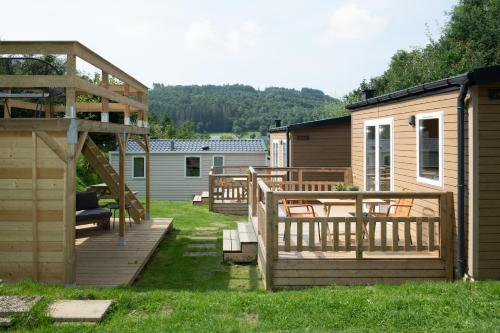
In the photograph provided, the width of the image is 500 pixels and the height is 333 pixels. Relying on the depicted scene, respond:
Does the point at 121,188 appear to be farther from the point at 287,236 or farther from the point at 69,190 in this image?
the point at 287,236

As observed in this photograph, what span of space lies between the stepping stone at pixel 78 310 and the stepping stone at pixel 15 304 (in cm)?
20

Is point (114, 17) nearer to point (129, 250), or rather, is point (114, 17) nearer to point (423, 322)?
point (129, 250)

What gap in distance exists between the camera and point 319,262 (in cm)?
630

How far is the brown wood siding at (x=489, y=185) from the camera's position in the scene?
19.6ft

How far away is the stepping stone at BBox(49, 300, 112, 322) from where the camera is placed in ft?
15.4

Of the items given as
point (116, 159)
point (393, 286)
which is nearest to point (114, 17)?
point (393, 286)

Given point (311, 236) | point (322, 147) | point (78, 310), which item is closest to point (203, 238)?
point (311, 236)

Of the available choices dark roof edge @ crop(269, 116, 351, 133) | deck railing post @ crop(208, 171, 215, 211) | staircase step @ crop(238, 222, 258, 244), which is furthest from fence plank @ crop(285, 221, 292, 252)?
dark roof edge @ crop(269, 116, 351, 133)

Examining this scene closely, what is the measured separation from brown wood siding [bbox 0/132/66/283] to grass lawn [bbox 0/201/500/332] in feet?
1.63

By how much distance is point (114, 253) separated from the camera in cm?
828

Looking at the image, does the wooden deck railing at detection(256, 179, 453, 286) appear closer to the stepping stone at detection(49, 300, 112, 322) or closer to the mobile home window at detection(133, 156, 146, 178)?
the stepping stone at detection(49, 300, 112, 322)

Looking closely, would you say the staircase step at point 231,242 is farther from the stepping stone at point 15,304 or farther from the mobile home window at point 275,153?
the mobile home window at point 275,153

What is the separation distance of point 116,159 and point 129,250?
15632mm

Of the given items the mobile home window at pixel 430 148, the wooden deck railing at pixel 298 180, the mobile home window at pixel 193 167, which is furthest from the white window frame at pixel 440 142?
the mobile home window at pixel 193 167
